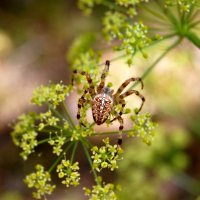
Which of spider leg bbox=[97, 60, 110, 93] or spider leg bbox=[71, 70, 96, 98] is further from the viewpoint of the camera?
spider leg bbox=[97, 60, 110, 93]

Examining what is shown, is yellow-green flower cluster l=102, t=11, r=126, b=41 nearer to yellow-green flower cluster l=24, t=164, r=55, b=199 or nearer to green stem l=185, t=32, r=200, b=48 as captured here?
green stem l=185, t=32, r=200, b=48

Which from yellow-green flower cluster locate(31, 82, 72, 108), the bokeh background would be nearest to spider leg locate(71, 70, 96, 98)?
yellow-green flower cluster locate(31, 82, 72, 108)

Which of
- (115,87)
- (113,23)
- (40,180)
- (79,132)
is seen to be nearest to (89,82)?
(79,132)

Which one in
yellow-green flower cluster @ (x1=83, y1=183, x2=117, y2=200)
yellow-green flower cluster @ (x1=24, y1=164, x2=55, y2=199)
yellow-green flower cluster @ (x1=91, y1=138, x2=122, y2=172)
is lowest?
yellow-green flower cluster @ (x1=83, y1=183, x2=117, y2=200)

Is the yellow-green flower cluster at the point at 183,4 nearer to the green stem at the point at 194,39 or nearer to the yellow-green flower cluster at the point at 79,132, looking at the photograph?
the green stem at the point at 194,39

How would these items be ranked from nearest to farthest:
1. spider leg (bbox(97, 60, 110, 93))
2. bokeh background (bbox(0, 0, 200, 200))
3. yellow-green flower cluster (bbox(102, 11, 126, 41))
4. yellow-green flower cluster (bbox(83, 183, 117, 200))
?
1. yellow-green flower cluster (bbox(83, 183, 117, 200))
2. spider leg (bbox(97, 60, 110, 93))
3. yellow-green flower cluster (bbox(102, 11, 126, 41))
4. bokeh background (bbox(0, 0, 200, 200))

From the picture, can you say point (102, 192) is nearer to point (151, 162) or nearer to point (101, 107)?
point (101, 107)
